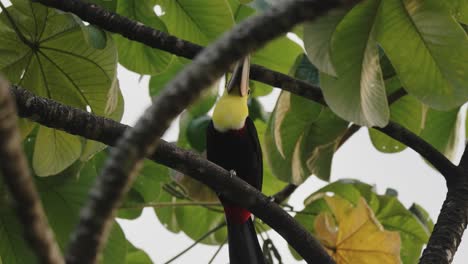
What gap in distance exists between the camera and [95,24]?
2334 millimetres

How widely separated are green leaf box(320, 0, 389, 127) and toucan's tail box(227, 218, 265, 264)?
72 centimetres

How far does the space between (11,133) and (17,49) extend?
1773 mm

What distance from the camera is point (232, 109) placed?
314 centimetres

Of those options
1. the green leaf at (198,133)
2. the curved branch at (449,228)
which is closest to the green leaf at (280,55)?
the green leaf at (198,133)

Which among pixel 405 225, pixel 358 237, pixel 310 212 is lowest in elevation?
pixel 358 237

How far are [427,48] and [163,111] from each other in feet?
5.36

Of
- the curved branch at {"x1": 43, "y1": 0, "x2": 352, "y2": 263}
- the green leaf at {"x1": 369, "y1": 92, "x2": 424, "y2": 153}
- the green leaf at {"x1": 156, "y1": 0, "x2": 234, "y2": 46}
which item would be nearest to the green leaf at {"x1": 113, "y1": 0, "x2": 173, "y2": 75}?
the green leaf at {"x1": 156, "y1": 0, "x2": 234, "y2": 46}

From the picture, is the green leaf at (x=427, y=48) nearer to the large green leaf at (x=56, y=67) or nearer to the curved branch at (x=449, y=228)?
the curved branch at (x=449, y=228)

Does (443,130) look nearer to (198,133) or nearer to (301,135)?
(301,135)

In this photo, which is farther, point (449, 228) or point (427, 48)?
point (427, 48)

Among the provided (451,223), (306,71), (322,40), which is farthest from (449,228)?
(306,71)

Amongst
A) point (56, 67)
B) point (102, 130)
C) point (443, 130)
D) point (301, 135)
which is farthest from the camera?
point (443, 130)

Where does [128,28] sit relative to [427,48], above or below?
above

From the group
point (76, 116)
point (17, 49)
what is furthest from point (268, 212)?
point (17, 49)
